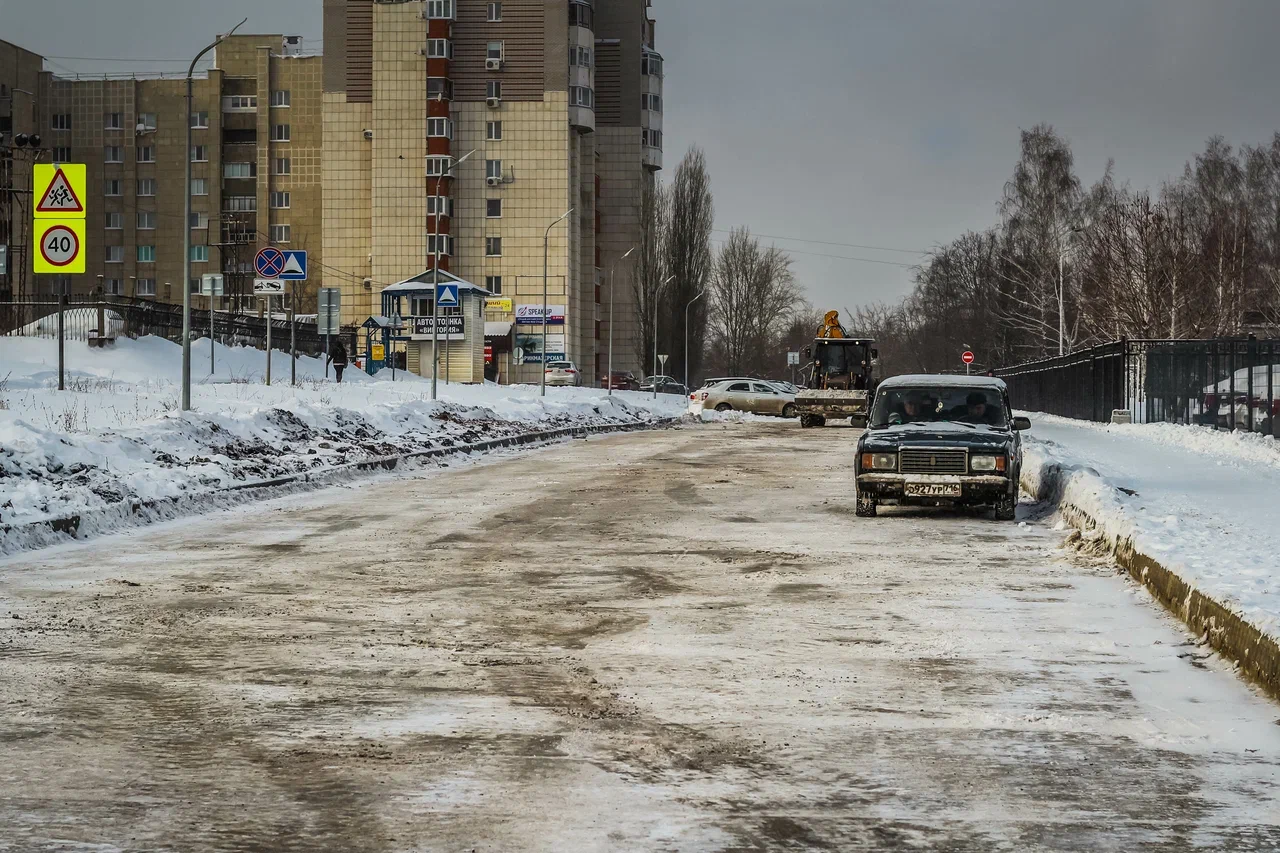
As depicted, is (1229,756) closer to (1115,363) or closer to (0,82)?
(1115,363)

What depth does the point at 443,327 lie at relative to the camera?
2680 inches

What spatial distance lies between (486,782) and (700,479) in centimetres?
1766

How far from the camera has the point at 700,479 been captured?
2338cm

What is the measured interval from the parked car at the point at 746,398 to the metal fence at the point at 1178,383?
10.6 meters

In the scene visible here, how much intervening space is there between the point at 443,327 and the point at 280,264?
36.6 metres

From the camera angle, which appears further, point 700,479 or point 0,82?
point 0,82

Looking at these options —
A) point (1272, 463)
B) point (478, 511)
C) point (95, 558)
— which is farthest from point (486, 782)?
point (1272, 463)

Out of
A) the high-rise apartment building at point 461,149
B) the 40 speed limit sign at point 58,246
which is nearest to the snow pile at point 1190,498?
the 40 speed limit sign at point 58,246

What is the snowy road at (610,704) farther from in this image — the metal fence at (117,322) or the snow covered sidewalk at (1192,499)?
the metal fence at (117,322)

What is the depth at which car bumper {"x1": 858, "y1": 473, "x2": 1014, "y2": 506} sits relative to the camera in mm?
16609

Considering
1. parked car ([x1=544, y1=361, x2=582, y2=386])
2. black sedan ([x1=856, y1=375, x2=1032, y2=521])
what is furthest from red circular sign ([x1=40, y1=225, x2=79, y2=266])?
parked car ([x1=544, y1=361, x2=582, y2=386])

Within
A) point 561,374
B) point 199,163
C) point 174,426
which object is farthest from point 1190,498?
point 199,163

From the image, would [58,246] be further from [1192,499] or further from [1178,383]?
[1178,383]

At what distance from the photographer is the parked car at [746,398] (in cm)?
5819
